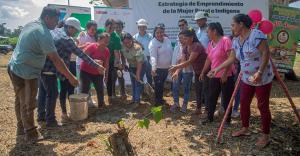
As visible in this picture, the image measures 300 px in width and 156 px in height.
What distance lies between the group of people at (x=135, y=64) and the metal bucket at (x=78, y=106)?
19 cm

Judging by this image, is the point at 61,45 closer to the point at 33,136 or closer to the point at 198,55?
the point at 33,136

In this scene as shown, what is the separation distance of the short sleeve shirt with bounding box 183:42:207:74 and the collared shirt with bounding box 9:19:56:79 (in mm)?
2444

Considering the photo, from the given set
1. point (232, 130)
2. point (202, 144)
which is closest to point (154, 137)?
point (202, 144)

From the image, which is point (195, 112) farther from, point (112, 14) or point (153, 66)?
point (112, 14)

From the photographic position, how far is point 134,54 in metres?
6.71

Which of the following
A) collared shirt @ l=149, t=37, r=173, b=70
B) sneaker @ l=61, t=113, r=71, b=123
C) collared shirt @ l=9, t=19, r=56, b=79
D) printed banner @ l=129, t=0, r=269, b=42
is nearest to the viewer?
collared shirt @ l=9, t=19, r=56, b=79

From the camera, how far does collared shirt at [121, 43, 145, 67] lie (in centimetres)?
667

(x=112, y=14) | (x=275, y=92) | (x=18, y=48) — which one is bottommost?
(x=275, y=92)

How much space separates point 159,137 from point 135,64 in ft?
7.30

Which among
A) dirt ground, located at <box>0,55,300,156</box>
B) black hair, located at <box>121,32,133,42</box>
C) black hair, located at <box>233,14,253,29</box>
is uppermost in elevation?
black hair, located at <box>233,14,253,29</box>

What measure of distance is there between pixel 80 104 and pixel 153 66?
5.23 ft

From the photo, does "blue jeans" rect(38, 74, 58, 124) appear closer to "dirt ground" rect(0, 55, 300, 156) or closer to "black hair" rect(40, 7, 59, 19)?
"dirt ground" rect(0, 55, 300, 156)

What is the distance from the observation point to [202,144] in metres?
4.72

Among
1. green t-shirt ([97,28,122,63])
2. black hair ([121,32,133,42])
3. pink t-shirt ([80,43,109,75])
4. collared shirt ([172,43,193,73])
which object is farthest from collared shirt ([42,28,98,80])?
collared shirt ([172,43,193,73])
